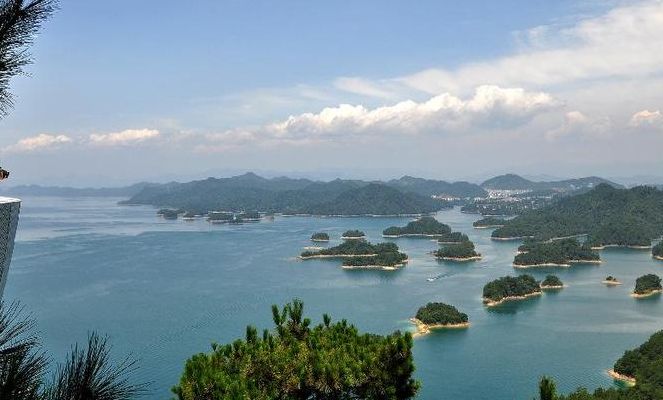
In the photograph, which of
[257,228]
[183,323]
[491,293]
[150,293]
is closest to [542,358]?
[491,293]

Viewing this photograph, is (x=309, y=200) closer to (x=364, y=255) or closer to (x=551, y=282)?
(x=364, y=255)

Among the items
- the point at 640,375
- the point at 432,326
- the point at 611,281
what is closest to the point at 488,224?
the point at 611,281

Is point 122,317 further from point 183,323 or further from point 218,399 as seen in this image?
point 218,399

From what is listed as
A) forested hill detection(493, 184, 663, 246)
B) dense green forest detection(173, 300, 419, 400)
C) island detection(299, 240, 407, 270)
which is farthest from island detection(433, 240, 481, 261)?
dense green forest detection(173, 300, 419, 400)

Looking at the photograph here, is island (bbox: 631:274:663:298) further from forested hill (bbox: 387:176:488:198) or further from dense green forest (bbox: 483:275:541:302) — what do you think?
forested hill (bbox: 387:176:488:198)

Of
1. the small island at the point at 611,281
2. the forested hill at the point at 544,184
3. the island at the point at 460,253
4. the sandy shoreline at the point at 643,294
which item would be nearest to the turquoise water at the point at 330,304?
the small island at the point at 611,281

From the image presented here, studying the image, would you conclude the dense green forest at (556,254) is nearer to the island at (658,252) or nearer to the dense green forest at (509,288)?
the island at (658,252)
